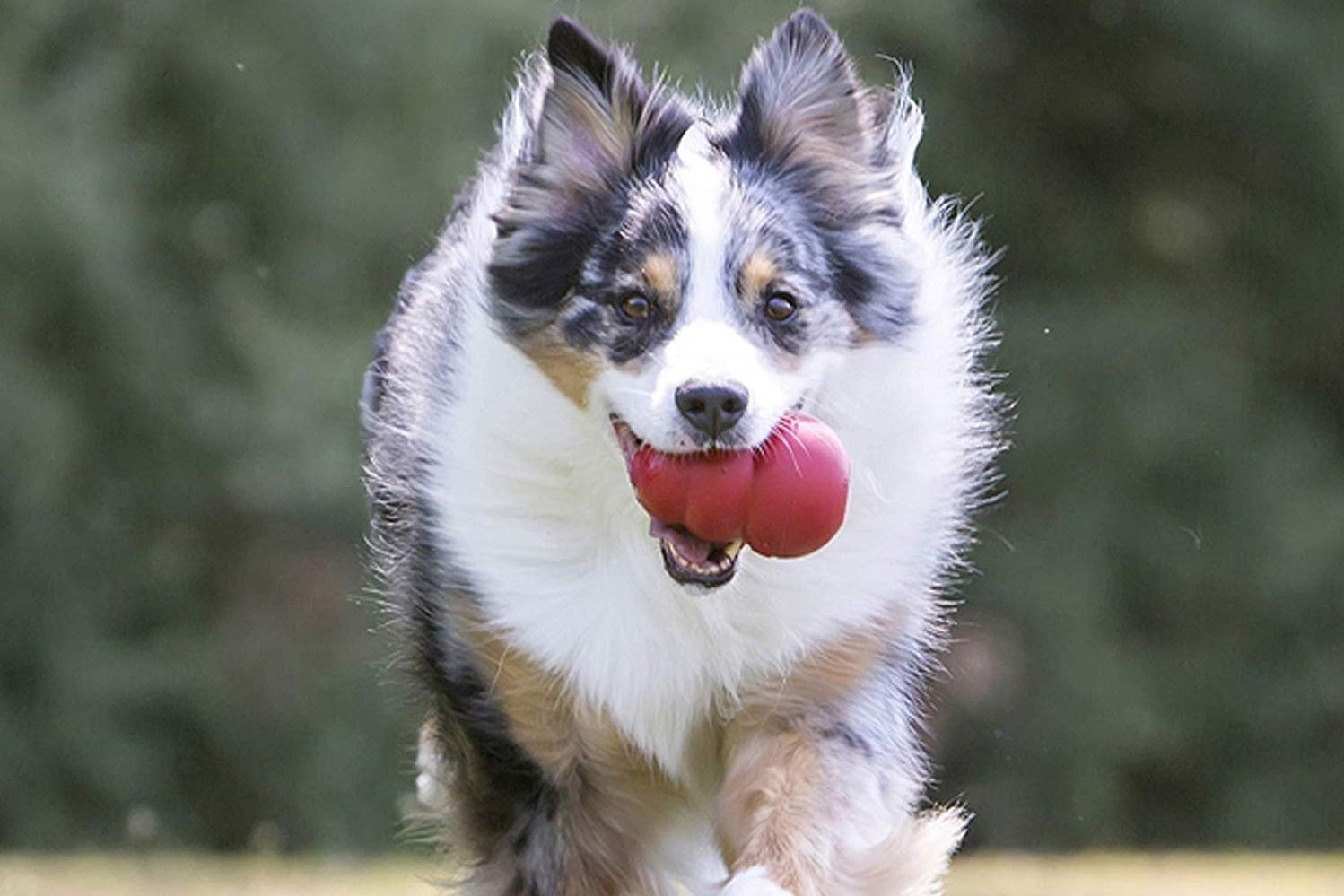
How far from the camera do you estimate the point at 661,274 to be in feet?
16.0

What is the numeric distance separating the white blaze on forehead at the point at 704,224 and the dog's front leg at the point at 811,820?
92 cm

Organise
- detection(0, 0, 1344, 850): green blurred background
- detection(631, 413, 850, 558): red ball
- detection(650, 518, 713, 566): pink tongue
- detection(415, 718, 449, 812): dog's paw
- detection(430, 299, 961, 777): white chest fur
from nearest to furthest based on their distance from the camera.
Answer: detection(631, 413, 850, 558): red ball, detection(650, 518, 713, 566): pink tongue, detection(430, 299, 961, 777): white chest fur, detection(415, 718, 449, 812): dog's paw, detection(0, 0, 1344, 850): green blurred background

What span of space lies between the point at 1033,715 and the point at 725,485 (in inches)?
389

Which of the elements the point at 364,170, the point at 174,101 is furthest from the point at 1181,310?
the point at 174,101

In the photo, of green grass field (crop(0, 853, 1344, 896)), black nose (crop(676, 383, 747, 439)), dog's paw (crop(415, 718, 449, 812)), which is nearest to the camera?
black nose (crop(676, 383, 747, 439))

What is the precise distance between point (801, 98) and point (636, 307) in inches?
28.9

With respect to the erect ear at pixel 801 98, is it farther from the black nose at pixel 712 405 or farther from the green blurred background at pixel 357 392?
the green blurred background at pixel 357 392

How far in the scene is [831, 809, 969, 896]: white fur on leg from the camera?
507cm

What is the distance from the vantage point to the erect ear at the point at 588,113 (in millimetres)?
5250

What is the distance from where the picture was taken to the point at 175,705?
13742 mm

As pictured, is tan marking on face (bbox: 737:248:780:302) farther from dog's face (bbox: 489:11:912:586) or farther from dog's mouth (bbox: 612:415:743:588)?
dog's mouth (bbox: 612:415:743:588)

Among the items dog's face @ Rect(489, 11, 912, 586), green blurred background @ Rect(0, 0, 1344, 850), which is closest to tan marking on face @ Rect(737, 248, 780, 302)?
dog's face @ Rect(489, 11, 912, 586)

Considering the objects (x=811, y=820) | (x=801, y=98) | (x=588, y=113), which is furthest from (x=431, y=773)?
(x=801, y=98)

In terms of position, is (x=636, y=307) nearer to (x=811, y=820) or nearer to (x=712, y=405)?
(x=712, y=405)
